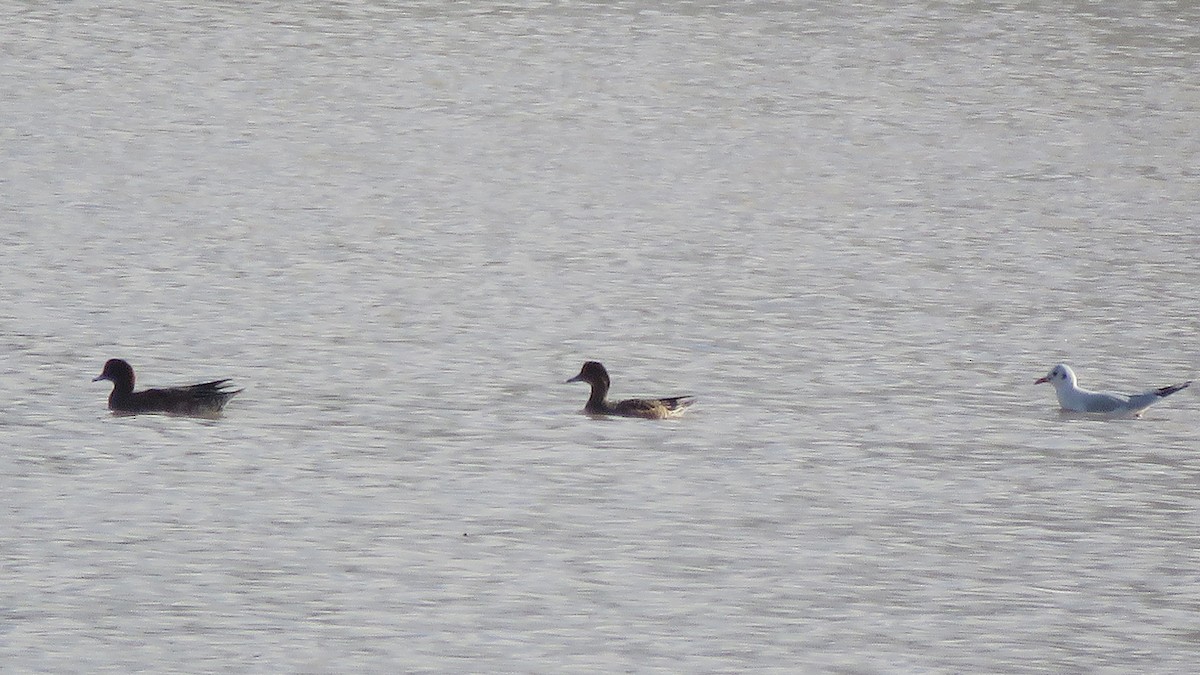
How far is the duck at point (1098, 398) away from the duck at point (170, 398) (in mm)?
4941

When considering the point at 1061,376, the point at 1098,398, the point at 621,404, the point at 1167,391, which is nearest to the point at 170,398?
the point at 621,404

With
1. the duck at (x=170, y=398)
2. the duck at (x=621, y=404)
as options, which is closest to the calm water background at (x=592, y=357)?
the duck at (x=170, y=398)

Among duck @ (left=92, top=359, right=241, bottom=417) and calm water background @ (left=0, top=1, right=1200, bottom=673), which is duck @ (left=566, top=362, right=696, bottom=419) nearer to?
calm water background @ (left=0, top=1, right=1200, bottom=673)

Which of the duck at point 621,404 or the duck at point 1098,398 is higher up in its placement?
the duck at point 621,404

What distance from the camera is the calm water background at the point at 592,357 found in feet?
34.7

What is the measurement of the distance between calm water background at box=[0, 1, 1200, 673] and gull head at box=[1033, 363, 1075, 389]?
23 centimetres

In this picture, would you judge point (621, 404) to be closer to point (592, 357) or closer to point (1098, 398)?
point (592, 357)

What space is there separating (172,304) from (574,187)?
304 inches

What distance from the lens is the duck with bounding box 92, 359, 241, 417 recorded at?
14.5m

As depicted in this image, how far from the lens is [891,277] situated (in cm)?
2019

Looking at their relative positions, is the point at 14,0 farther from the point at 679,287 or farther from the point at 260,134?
the point at 679,287

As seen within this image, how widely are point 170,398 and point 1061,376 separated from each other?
209 inches

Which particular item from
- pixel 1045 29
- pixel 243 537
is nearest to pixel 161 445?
pixel 243 537

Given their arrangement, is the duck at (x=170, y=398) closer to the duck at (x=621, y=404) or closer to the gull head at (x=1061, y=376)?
the duck at (x=621, y=404)
